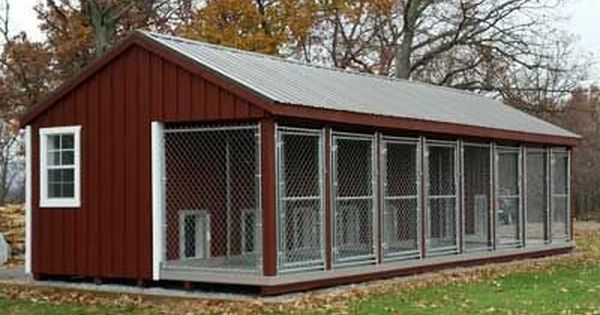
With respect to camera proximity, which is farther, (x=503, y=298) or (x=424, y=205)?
(x=424, y=205)

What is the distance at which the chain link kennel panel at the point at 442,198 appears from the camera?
17891mm

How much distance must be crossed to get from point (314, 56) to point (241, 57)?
77.2 ft

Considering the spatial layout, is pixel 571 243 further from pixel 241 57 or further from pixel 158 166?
pixel 158 166

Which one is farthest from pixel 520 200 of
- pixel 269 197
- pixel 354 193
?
pixel 269 197

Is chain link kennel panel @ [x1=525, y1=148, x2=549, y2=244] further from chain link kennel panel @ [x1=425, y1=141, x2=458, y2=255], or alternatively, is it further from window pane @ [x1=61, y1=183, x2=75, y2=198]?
window pane @ [x1=61, y1=183, x2=75, y2=198]

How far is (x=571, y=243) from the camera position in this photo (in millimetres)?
22312

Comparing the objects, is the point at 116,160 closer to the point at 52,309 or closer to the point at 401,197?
the point at 52,309

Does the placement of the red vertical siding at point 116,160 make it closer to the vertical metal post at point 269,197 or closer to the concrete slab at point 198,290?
the concrete slab at point 198,290

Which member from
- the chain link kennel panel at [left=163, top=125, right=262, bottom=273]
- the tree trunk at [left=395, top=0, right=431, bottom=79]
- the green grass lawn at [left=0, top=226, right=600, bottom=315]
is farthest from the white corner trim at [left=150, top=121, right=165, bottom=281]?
the tree trunk at [left=395, top=0, right=431, bottom=79]

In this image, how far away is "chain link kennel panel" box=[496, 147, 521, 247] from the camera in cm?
1995

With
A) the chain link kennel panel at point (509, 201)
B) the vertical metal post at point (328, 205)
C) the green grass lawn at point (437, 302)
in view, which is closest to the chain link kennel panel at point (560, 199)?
the chain link kennel panel at point (509, 201)

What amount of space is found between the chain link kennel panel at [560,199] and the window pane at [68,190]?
1059 cm

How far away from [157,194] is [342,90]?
3.92 meters

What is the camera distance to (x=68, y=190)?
15.8 metres
